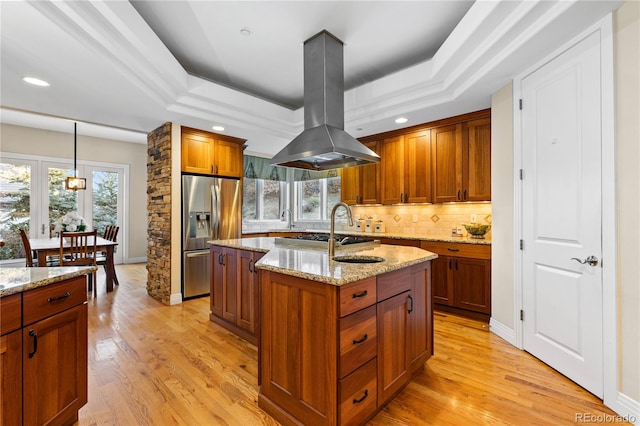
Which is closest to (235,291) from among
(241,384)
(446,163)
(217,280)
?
(217,280)

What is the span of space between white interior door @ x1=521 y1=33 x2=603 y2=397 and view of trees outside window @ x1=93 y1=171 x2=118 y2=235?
7.79 m

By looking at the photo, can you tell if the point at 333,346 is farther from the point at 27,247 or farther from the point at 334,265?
the point at 27,247

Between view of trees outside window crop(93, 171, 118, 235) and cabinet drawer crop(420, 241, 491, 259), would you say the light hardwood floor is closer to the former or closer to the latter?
cabinet drawer crop(420, 241, 491, 259)

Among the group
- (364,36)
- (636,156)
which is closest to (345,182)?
(364,36)

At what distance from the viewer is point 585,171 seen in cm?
208

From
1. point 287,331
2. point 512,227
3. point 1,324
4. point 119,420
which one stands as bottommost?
point 119,420

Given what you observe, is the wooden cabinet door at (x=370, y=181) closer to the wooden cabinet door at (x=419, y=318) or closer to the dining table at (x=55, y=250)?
the wooden cabinet door at (x=419, y=318)

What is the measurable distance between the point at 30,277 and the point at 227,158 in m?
3.46

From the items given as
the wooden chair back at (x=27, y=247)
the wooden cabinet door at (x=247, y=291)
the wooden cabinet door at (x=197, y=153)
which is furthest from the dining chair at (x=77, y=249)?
the wooden cabinet door at (x=247, y=291)

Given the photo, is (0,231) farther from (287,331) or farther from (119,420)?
(287,331)

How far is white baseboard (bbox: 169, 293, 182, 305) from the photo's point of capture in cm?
400

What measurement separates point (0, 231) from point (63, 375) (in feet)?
19.1

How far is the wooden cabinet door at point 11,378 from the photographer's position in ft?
4.21

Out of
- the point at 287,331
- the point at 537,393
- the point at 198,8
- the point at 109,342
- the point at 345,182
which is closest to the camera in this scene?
the point at 287,331
